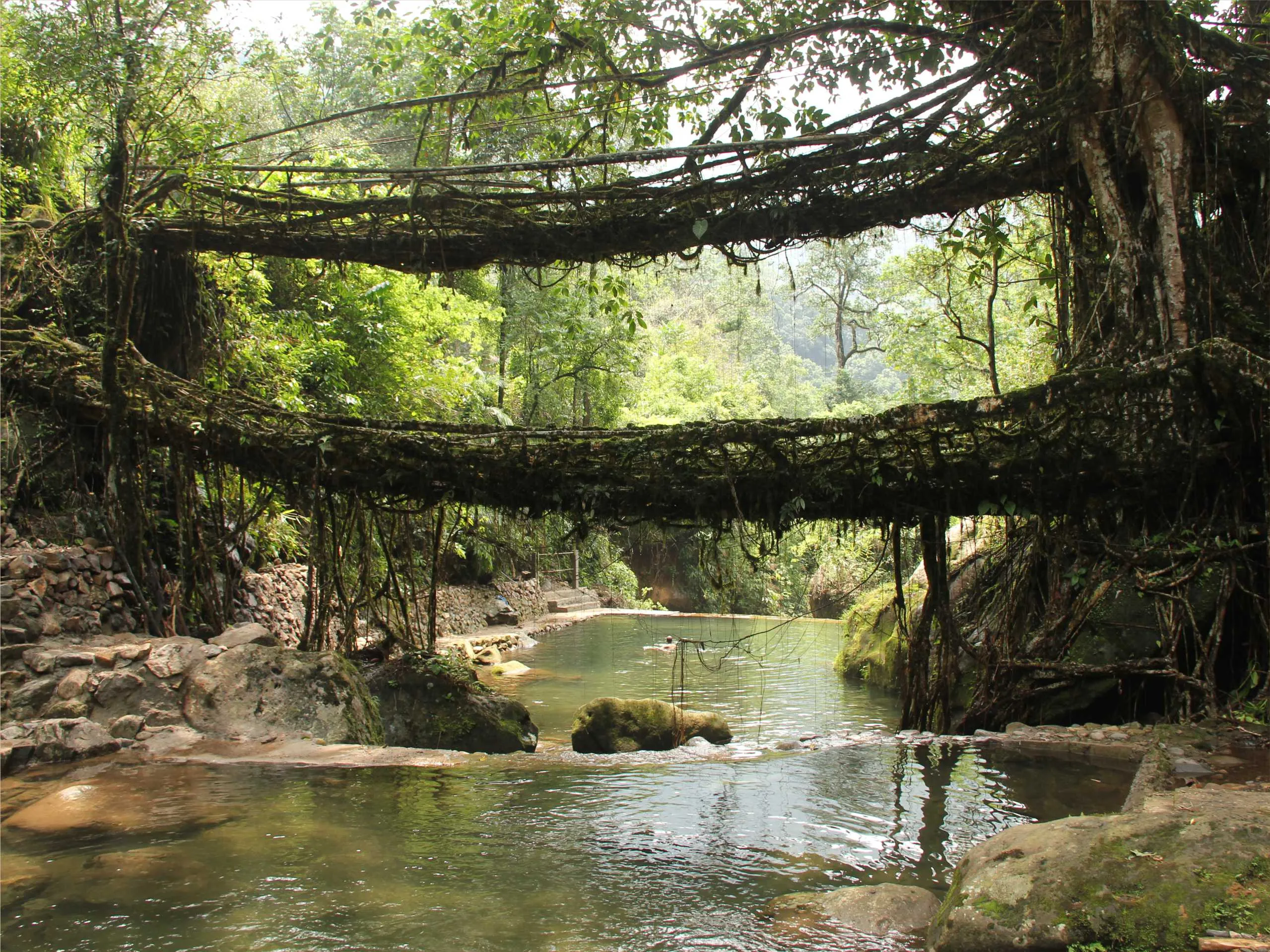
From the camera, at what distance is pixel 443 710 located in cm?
805

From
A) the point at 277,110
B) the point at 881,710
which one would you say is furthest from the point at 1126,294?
the point at 277,110

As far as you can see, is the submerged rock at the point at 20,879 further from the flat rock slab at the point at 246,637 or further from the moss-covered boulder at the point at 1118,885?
the moss-covered boulder at the point at 1118,885

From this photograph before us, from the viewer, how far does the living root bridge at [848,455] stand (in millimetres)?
5367

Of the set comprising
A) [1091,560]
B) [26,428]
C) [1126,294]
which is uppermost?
[1126,294]

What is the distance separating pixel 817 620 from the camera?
22281 mm

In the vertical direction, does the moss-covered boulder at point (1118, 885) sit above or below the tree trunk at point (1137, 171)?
below

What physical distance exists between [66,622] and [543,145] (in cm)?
630

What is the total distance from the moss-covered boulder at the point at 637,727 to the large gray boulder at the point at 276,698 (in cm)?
197

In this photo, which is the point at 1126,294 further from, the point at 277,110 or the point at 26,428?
the point at 277,110

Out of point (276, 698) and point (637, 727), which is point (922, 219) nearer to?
point (637, 727)

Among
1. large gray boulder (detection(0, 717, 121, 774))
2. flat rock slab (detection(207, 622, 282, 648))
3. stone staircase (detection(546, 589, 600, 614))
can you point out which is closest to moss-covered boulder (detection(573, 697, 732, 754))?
flat rock slab (detection(207, 622, 282, 648))

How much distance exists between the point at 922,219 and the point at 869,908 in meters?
5.32

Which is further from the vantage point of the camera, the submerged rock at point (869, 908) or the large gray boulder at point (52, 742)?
the large gray boulder at point (52, 742)

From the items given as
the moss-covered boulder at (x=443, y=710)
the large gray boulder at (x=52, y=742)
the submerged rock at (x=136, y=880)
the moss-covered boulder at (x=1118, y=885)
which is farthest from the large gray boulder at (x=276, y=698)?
the moss-covered boulder at (x=1118, y=885)
